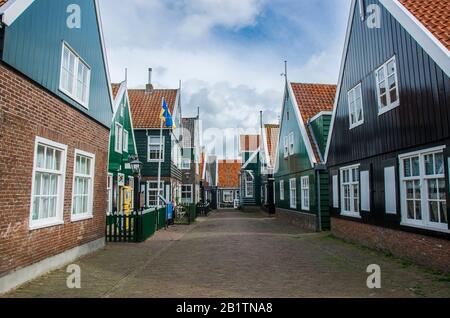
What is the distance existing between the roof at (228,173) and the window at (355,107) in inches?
1618

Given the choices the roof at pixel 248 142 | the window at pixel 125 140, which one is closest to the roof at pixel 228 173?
the roof at pixel 248 142

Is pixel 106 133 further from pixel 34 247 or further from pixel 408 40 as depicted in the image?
pixel 408 40

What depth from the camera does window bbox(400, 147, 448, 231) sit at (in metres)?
8.74

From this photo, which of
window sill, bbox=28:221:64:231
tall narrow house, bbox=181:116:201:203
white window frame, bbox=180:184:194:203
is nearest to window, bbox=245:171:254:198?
tall narrow house, bbox=181:116:201:203

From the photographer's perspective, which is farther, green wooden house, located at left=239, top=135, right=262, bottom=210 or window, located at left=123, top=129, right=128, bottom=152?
green wooden house, located at left=239, top=135, right=262, bottom=210

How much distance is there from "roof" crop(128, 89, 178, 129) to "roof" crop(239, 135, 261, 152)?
64.0ft

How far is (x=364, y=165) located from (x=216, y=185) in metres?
41.3

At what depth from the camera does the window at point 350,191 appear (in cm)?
1370

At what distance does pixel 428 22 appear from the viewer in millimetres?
9523

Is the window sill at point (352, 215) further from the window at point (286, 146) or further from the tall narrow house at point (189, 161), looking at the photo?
the tall narrow house at point (189, 161)

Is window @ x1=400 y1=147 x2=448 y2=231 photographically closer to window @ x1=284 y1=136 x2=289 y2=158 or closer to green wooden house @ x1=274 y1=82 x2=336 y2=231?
green wooden house @ x1=274 y1=82 x2=336 y2=231

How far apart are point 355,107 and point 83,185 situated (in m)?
9.53

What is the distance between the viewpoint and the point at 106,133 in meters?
13.2

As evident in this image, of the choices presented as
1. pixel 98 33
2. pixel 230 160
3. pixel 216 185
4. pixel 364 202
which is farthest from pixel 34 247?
pixel 230 160
